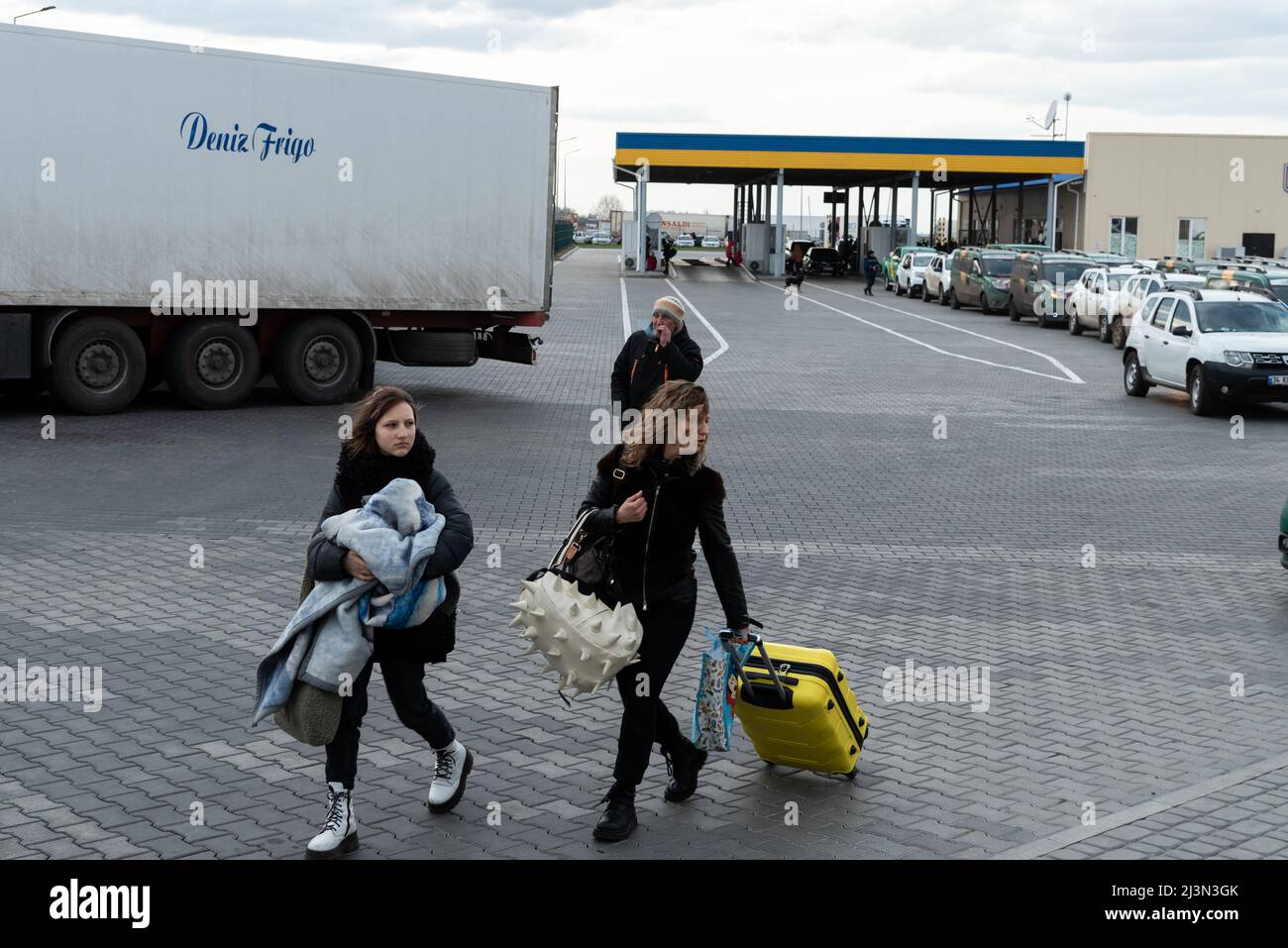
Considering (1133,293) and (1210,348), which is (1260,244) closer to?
(1133,293)

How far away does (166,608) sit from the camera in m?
8.97

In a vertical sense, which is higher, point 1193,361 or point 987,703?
point 1193,361

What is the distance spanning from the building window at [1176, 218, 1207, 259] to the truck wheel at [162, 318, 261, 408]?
5394cm

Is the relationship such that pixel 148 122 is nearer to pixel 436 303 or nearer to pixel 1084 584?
pixel 436 303

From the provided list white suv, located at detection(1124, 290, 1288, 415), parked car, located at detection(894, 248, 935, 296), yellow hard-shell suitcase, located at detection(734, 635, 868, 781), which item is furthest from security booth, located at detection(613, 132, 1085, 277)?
yellow hard-shell suitcase, located at detection(734, 635, 868, 781)

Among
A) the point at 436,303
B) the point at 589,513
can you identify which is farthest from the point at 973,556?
the point at 436,303

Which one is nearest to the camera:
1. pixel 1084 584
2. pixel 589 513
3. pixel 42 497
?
pixel 589 513

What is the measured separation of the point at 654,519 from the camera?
5.55 metres

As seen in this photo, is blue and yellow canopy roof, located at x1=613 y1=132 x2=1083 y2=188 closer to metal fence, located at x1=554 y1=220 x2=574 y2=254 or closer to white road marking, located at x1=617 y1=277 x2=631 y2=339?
white road marking, located at x1=617 y1=277 x2=631 y2=339

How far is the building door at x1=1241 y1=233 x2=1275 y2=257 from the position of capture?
210 ft

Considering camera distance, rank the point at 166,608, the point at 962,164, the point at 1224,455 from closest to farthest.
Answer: the point at 166,608 < the point at 1224,455 < the point at 962,164

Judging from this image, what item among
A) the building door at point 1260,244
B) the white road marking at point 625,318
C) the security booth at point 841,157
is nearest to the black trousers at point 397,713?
the white road marking at point 625,318

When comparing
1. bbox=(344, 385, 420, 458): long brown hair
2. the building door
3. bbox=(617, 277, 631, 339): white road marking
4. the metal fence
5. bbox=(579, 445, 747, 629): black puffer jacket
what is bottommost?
bbox=(579, 445, 747, 629): black puffer jacket

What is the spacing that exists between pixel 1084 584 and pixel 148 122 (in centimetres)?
1187
